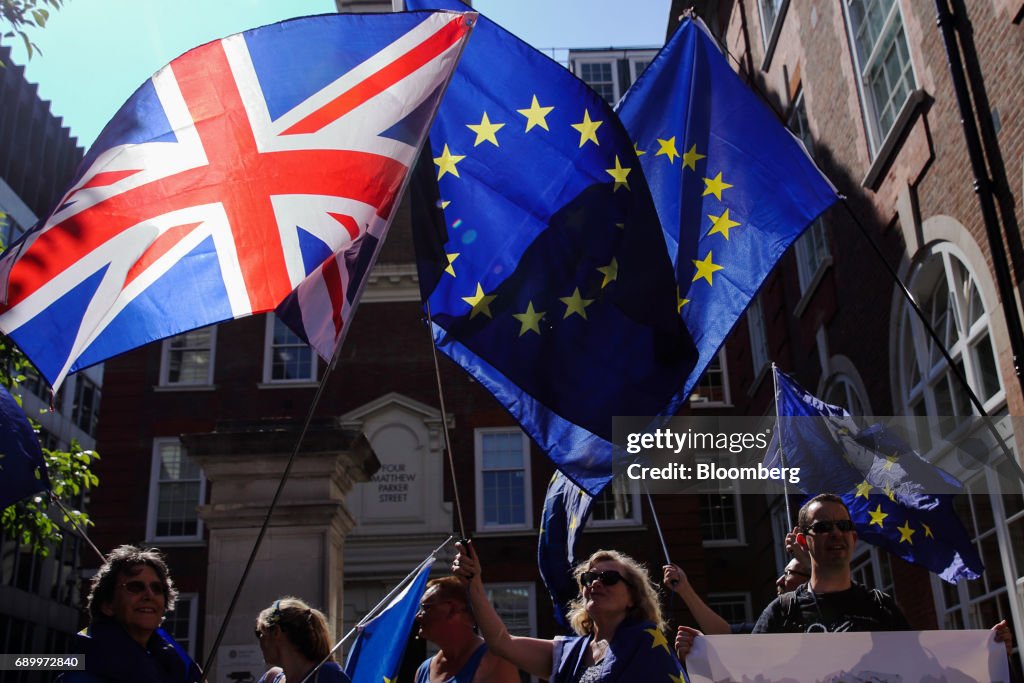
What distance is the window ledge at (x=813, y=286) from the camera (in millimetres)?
13898

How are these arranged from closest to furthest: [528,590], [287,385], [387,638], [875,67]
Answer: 1. [387,638]
2. [875,67]
3. [528,590]
4. [287,385]

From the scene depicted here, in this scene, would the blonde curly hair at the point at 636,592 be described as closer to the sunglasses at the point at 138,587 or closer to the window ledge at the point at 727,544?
the sunglasses at the point at 138,587

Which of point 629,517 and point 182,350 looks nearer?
point 629,517

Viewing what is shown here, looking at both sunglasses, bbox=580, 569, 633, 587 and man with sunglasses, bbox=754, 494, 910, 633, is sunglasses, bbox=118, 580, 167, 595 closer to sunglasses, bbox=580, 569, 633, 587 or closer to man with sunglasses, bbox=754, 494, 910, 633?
sunglasses, bbox=580, 569, 633, 587

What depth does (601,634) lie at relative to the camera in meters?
3.91

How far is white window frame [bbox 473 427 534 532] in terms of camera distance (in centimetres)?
2195

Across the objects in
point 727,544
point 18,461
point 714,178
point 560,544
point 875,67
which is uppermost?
point 875,67

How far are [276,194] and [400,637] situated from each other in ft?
7.47

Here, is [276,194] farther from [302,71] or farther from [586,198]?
[586,198]

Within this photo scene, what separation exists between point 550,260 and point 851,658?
2723 mm

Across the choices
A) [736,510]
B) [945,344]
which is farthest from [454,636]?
[736,510]

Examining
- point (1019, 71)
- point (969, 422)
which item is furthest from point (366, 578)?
point (1019, 71)

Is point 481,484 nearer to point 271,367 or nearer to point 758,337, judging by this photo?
point 271,367

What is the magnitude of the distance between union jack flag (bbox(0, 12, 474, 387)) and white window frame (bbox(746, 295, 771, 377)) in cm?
1465
